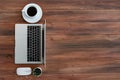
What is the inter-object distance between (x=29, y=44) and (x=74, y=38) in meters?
0.31

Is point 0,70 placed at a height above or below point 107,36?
below

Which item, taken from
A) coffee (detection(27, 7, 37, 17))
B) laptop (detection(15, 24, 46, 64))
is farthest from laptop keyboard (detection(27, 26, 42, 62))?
coffee (detection(27, 7, 37, 17))

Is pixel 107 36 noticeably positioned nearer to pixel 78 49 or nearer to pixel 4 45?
pixel 78 49

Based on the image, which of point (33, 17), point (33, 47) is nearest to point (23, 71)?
point (33, 47)

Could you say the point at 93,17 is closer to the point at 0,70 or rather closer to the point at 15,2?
the point at 15,2

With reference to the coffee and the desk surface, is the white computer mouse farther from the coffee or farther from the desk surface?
the coffee

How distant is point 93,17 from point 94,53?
0.24 m

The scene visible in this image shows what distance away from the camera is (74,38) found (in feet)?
5.86

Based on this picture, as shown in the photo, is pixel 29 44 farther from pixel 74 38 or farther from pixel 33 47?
pixel 74 38

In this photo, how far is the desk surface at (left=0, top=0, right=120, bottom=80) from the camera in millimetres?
1760

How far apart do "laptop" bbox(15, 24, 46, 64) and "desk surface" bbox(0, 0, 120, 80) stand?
4 centimetres

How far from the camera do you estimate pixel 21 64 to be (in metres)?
1.75

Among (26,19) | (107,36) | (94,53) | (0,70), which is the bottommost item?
(0,70)

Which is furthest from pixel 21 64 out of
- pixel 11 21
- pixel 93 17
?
pixel 93 17
